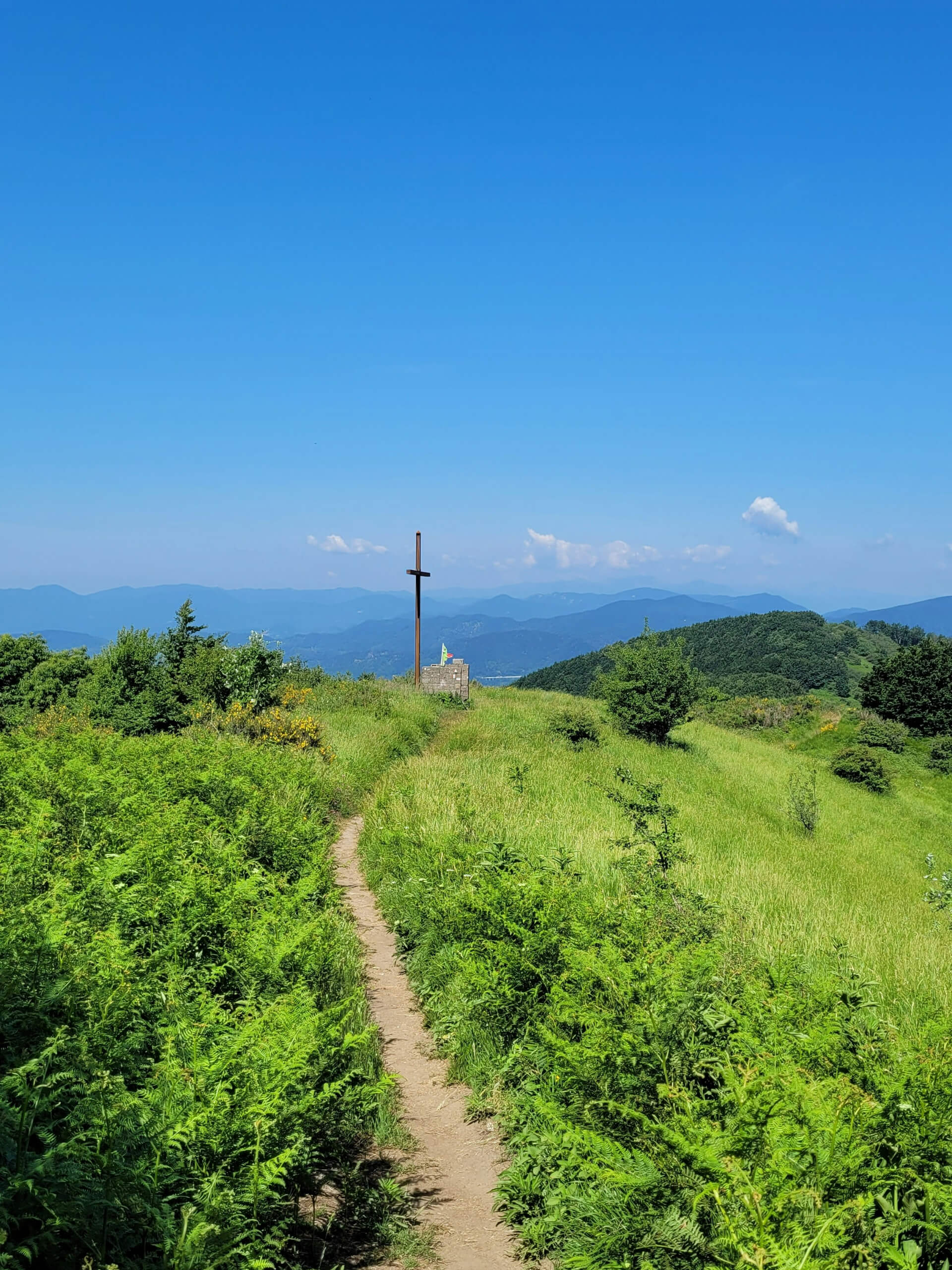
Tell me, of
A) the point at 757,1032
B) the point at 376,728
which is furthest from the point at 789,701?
the point at 757,1032

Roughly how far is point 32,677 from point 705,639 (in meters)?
83.1

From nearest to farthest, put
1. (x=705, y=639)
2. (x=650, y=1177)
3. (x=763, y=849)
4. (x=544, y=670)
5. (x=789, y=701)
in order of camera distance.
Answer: (x=650, y=1177) → (x=763, y=849) → (x=789, y=701) → (x=544, y=670) → (x=705, y=639)

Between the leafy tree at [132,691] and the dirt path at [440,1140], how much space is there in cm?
1184

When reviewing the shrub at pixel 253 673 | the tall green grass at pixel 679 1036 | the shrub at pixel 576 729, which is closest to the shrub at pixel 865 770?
the shrub at pixel 576 729

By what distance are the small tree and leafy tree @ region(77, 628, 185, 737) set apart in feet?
48.9

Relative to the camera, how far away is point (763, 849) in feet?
47.0

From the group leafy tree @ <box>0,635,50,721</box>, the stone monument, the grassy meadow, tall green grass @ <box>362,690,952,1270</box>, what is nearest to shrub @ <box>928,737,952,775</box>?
the grassy meadow

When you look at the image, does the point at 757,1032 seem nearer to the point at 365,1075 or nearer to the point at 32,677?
the point at 365,1075

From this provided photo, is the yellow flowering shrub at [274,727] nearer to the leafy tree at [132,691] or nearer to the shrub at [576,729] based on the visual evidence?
the leafy tree at [132,691]

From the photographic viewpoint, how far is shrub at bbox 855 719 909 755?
1469 inches

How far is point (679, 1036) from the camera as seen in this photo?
464 centimetres

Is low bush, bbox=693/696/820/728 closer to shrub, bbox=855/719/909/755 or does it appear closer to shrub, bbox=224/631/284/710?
shrub, bbox=855/719/909/755

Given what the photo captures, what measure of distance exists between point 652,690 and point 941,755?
63.7 ft

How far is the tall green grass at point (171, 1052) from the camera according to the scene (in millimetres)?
3203
